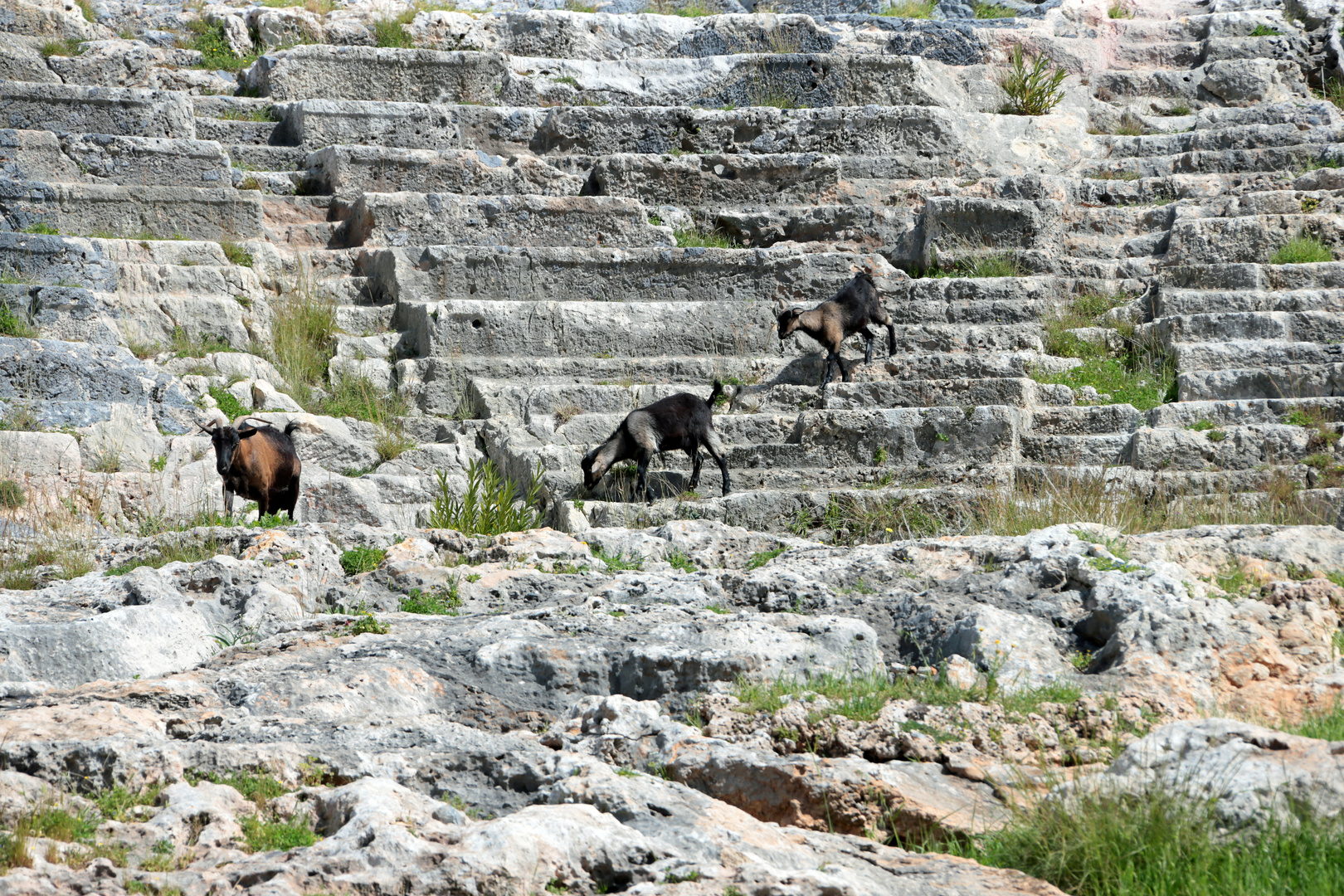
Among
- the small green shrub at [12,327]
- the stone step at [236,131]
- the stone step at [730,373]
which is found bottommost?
the stone step at [730,373]

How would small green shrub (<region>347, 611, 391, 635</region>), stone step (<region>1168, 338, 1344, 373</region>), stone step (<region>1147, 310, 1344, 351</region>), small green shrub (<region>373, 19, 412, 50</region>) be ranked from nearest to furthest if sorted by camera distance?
small green shrub (<region>347, 611, 391, 635</region>)
stone step (<region>1168, 338, 1344, 373</region>)
stone step (<region>1147, 310, 1344, 351</region>)
small green shrub (<region>373, 19, 412, 50</region>)

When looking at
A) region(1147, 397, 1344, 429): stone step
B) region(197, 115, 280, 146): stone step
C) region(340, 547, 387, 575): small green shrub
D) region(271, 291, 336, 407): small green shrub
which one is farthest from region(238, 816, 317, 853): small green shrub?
region(197, 115, 280, 146): stone step

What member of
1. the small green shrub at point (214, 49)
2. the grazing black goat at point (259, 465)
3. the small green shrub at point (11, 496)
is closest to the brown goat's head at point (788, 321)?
the grazing black goat at point (259, 465)

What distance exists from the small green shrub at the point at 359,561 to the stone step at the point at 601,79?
8853 millimetres

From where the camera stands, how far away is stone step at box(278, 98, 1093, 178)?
13.3 metres

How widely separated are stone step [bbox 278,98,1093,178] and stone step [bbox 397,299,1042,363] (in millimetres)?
3202

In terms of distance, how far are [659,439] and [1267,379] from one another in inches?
191

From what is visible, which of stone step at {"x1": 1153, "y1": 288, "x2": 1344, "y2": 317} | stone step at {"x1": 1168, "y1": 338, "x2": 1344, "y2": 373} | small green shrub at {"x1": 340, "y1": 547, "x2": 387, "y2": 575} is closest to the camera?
small green shrub at {"x1": 340, "y1": 547, "x2": 387, "y2": 575}

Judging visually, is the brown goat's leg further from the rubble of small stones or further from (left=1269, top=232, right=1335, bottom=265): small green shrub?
(left=1269, top=232, right=1335, bottom=265): small green shrub

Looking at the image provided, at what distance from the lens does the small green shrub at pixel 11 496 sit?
7527mm

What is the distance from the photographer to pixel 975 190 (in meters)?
12.6

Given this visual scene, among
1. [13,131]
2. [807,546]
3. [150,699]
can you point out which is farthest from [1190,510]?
[13,131]

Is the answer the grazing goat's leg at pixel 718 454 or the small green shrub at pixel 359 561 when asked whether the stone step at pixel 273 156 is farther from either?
the small green shrub at pixel 359 561

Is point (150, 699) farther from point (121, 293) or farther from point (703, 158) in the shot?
point (703, 158)
